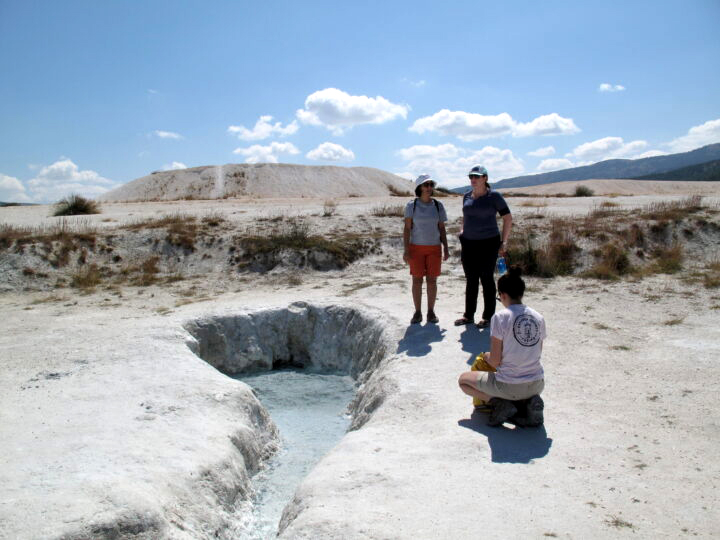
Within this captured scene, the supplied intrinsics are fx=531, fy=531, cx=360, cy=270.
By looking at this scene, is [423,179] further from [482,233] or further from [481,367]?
[481,367]

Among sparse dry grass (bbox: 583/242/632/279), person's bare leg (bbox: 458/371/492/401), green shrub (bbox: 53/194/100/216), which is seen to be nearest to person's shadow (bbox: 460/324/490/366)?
person's bare leg (bbox: 458/371/492/401)

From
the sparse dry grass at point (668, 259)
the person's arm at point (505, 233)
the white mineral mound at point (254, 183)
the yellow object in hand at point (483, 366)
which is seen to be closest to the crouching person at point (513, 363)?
the yellow object in hand at point (483, 366)

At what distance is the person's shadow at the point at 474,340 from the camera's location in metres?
6.20

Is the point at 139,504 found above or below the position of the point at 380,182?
below

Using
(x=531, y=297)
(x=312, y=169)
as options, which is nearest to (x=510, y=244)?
(x=531, y=297)

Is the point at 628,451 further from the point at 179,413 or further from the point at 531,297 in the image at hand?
the point at 531,297

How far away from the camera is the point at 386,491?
347 cm

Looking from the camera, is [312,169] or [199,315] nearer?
[199,315]

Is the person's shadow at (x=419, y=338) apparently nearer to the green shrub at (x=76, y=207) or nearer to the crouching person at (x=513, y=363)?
the crouching person at (x=513, y=363)

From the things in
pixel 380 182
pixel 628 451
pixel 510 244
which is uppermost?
pixel 380 182

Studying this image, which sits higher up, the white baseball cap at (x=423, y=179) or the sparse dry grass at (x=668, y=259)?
the white baseball cap at (x=423, y=179)

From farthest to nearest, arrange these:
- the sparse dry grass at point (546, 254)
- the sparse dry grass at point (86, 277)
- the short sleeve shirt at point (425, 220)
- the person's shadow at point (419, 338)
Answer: the sparse dry grass at point (86, 277) → the sparse dry grass at point (546, 254) → the short sleeve shirt at point (425, 220) → the person's shadow at point (419, 338)

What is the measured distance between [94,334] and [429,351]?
15.4 feet

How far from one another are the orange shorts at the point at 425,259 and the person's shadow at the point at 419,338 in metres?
0.74
